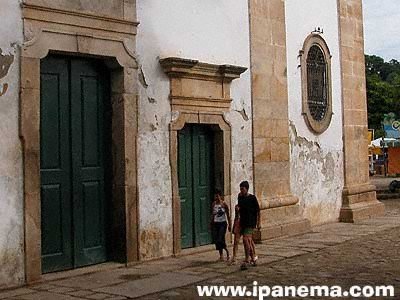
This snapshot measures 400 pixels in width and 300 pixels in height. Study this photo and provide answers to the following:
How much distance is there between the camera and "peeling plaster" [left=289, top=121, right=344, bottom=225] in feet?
39.4

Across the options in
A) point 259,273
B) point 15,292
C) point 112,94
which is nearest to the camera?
point 15,292

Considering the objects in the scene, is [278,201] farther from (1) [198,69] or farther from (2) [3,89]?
(2) [3,89]

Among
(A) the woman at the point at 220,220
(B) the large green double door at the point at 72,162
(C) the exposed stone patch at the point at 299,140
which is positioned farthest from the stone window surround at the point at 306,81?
(B) the large green double door at the point at 72,162

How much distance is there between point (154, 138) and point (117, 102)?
2.63ft

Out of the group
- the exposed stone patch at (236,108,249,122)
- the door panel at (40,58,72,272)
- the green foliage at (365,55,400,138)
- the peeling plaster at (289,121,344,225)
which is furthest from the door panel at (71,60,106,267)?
the green foliage at (365,55,400,138)

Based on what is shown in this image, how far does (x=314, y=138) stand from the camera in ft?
41.5

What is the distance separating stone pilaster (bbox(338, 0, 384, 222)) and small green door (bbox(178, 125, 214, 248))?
440cm

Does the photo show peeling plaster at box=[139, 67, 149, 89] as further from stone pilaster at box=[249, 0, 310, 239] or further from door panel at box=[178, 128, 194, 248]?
stone pilaster at box=[249, 0, 310, 239]

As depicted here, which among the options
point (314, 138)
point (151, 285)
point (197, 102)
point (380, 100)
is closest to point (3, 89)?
point (151, 285)

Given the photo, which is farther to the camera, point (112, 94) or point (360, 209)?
point (360, 209)

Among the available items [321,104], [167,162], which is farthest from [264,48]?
[167,162]

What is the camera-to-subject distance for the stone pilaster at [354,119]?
13586 millimetres

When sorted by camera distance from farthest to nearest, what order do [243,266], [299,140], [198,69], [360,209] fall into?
[360,209]
[299,140]
[198,69]
[243,266]

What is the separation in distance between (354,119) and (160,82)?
20.9 feet
